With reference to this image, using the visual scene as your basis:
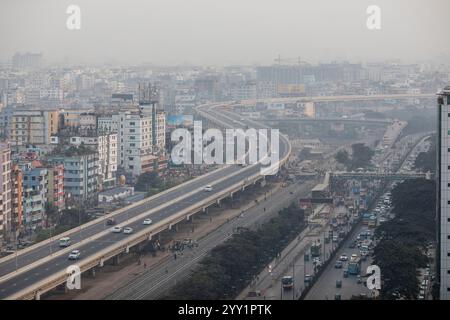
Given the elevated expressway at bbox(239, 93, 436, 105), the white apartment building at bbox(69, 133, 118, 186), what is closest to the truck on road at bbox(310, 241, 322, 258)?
the white apartment building at bbox(69, 133, 118, 186)

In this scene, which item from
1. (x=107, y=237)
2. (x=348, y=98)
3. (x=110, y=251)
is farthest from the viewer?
(x=348, y=98)

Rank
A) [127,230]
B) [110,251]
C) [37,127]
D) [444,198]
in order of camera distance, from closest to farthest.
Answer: [444,198], [110,251], [127,230], [37,127]

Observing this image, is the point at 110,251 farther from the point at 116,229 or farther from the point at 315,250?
the point at 315,250

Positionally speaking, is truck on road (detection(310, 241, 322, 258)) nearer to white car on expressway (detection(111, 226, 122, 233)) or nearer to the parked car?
white car on expressway (detection(111, 226, 122, 233))

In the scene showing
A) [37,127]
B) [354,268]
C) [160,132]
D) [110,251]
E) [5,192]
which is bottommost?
[354,268]

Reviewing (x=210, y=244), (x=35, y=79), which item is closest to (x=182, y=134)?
(x=210, y=244)

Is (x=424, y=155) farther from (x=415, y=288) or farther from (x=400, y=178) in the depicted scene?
(x=415, y=288)

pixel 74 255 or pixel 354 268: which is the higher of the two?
pixel 74 255

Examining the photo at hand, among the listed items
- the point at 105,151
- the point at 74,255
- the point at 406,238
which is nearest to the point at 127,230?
the point at 74,255
